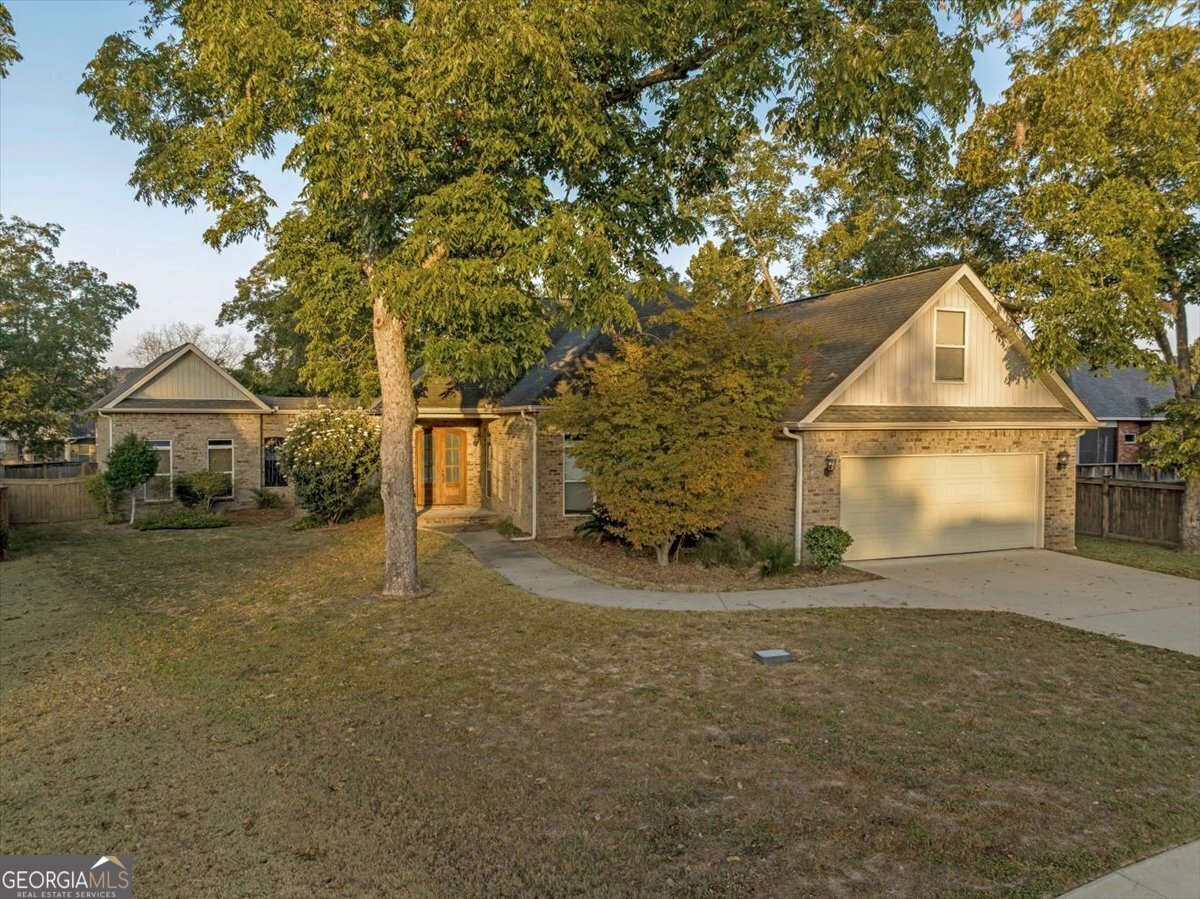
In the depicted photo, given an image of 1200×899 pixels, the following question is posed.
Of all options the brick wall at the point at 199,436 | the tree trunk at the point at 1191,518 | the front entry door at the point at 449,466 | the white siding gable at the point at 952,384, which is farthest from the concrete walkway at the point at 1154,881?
the brick wall at the point at 199,436

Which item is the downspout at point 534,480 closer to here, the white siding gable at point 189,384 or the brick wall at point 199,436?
the brick wall at point 199,436

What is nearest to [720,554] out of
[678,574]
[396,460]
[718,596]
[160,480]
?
[678,574]

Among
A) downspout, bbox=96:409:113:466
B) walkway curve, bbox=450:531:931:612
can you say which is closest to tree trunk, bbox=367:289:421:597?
walkway curve, bbox=450:531:931:612

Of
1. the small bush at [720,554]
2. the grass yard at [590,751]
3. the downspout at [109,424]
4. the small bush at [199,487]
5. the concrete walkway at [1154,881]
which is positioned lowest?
the grass yard at [590,751]

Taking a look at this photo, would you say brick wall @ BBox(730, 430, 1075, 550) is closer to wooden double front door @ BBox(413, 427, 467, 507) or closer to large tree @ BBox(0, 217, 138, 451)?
wooden double front door @ BBox(413, 427, 467, 507)

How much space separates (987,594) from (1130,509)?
8.61 metres

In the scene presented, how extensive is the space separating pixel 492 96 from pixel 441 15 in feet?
3.37

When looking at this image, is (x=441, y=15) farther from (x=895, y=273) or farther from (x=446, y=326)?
(x=895, y=273)

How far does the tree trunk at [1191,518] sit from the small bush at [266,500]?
2199 centimetres

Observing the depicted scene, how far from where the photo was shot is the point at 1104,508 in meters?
17.4

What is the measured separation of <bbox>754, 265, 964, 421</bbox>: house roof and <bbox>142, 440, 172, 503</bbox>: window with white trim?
1649 cm

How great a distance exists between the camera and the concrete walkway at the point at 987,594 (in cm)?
960

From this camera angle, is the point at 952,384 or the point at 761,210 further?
A: the point at 761,210

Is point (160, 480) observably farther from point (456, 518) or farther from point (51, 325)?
point (51, 325)
